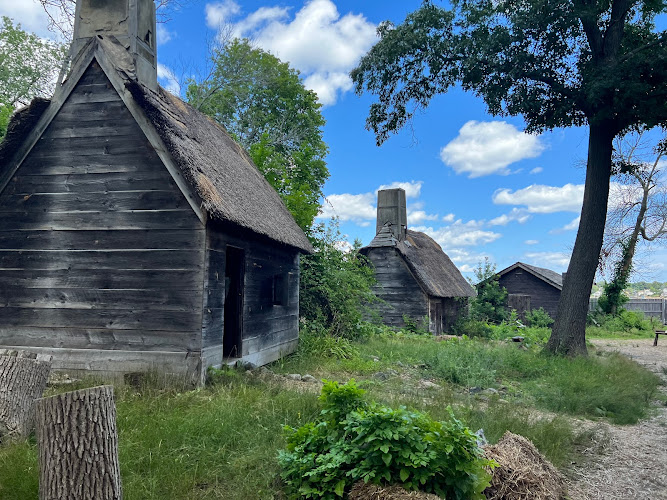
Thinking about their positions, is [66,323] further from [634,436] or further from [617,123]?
[617,123]

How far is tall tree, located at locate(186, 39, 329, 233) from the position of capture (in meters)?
26.1

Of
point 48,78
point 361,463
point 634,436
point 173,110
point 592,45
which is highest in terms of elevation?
point 48,78

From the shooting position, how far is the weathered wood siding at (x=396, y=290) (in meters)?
21.0

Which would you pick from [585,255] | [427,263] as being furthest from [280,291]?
[427,263]

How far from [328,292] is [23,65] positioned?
2462 cm

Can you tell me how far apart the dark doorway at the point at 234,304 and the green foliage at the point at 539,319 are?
22176 mm

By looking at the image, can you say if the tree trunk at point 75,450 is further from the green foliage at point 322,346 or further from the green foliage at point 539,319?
the green foliage at point 539,319

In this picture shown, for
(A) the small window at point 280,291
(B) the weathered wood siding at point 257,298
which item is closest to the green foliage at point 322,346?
(B) the weathered wood siding at point 257,298

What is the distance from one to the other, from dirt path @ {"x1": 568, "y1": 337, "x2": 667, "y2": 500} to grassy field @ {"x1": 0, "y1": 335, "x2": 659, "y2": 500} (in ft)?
0.86

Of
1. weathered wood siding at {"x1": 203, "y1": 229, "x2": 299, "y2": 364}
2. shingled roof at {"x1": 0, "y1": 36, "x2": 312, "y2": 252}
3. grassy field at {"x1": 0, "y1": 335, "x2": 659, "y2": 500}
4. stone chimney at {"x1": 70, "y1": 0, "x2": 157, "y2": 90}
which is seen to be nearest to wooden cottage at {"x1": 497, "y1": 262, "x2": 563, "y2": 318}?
grassy field at {"x1": 0, "y1": 335, "x2": 659, "y2": 500}

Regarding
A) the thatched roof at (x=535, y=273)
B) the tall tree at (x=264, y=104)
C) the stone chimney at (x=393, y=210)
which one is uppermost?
the tall tree at (x=264, y=104)

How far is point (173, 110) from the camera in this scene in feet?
29.9

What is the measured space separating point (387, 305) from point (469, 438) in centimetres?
1800

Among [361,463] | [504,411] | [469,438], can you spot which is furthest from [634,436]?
[361,463]
